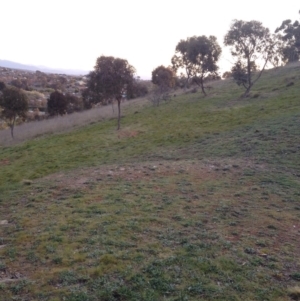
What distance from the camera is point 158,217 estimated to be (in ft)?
34.7

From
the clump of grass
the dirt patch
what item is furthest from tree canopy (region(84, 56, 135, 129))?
the clump of grass

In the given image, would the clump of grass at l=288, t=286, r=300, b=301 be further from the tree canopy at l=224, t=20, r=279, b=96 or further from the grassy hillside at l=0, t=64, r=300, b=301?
the tree canopy at l=224, t=20, r=279, b=96

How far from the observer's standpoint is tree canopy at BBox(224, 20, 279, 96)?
34.9m

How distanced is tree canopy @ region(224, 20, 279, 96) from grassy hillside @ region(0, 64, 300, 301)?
12386 millimetres

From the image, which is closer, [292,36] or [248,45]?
[248,45]

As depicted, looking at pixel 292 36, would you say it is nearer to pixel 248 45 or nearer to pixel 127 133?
pixel 248 45

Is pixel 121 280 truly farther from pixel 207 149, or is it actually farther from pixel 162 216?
pixel 207 149

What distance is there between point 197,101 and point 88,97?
21824mm

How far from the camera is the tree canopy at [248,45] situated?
34.9 metres

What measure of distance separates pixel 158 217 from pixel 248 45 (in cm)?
2925

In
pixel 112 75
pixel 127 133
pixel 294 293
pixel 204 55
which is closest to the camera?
pixel 294 293

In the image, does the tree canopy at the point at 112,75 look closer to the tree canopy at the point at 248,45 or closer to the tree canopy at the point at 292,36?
the tree canopy at the point at 248,45

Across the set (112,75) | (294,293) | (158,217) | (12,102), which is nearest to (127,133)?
(112,75)

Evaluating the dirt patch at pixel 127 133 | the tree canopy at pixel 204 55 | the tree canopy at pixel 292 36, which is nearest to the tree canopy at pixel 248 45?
the tree canopy at pixel 204 55
